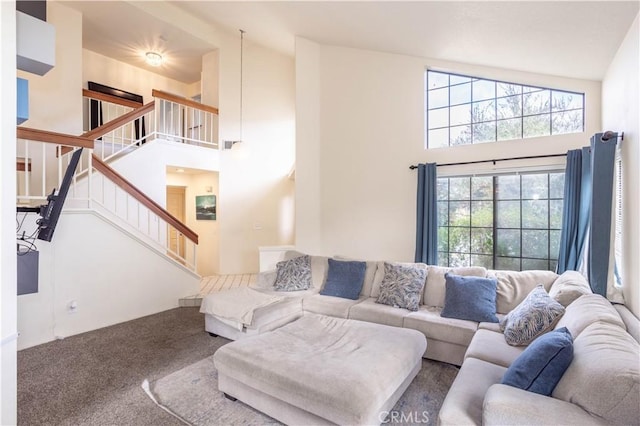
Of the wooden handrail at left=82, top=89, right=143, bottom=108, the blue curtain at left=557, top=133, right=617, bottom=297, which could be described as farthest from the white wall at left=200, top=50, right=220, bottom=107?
the blue curtain at left=557, top=133, right=617, bottom=297

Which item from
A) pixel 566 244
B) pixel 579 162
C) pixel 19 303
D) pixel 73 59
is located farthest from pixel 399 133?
pixel 73 59

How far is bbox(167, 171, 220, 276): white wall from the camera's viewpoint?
638 centimetres

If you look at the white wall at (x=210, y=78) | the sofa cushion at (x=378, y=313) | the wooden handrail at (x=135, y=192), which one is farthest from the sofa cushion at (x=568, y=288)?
the white wall at (x=210, y=78)

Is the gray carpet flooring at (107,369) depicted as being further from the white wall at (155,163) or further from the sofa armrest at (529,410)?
the white wall at (155,163)

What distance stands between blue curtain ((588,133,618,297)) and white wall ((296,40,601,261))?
149 cm

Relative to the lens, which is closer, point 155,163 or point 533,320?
point 533,320

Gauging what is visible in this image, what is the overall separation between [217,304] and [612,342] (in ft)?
10.4

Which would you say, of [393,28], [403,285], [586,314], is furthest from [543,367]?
[393,28]

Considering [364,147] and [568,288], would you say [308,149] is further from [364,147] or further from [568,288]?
[568,288]

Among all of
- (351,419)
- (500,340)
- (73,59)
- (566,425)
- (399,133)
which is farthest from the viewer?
(73,59)

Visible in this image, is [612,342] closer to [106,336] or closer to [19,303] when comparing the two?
[106,336]

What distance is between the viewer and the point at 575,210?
3.39m

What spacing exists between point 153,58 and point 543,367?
301 inches

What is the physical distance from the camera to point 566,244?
3.46m
